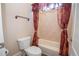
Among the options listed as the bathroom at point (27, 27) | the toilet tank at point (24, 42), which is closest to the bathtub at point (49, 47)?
the bathroom at point (27, 27)

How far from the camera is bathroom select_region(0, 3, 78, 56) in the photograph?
148 centimetres

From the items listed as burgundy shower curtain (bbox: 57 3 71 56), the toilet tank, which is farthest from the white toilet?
burgundy shower curtain (bbox: 57 3 71 56)

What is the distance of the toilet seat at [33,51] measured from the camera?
5.00 feet

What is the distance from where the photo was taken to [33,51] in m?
1.54

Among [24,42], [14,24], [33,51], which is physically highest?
[14,24]

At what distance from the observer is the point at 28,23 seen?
154cm

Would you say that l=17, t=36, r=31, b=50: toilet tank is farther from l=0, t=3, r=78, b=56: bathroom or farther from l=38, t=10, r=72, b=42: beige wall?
l=38, t=10, r=72, b=42: beige wall

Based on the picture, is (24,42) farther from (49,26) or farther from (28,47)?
(49,26)

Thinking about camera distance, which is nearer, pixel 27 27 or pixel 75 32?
pixel 27 27

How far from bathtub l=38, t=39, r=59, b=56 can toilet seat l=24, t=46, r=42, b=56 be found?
2.1 inches

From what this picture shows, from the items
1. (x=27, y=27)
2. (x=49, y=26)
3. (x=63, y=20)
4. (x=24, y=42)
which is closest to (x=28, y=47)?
(x=24, y=42)

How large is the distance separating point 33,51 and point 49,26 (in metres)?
0.36

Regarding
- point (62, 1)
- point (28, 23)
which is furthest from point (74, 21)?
point (28, 23)

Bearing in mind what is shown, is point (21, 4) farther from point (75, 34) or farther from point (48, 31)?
point (75, 34)
